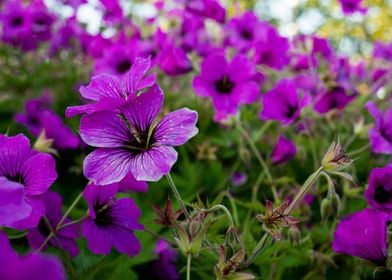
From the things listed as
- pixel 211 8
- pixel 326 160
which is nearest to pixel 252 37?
pixel 211 8

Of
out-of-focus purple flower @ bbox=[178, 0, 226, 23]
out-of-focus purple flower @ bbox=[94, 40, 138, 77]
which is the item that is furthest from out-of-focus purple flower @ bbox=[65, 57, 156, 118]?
out-of-focus purple flower @ bbox=[178, 0, 226, 23]

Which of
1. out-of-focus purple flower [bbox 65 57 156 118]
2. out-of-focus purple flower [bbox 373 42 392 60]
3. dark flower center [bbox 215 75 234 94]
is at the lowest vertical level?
out-of-focus purple flower [bbox 373 42 392 60]

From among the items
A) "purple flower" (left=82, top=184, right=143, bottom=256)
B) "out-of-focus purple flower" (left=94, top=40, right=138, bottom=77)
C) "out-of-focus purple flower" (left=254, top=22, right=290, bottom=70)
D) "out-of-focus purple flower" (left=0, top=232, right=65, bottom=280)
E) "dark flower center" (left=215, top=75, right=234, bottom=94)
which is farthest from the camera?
"out-of-focus purple flower" (left=94, top=40, right=138, bottom=77)

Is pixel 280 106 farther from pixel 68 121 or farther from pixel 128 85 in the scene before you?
pixel 68 121

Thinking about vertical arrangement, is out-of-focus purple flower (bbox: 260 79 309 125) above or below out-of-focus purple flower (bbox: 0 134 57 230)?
below

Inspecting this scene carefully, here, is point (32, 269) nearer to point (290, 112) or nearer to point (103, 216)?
point (103, 216)

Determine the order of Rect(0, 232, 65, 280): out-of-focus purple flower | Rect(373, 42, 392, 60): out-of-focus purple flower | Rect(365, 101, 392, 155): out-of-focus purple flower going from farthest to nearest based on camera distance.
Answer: Rect(373, 42, 392, 60): out-of-focus purple flower, Rect(365, 101, 392, 155): out-of-focus purple flower, Rect(0, 232, 65, 280): out-of-focus purple flower

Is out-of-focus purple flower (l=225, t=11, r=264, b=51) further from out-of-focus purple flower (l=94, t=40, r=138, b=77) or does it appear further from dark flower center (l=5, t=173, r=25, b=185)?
dark flower center (l=5, t=173, r=25, b=185)

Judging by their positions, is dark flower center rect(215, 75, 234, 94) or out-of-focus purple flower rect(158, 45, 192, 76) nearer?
dark flower center rect(215, 75, 234, 94)
